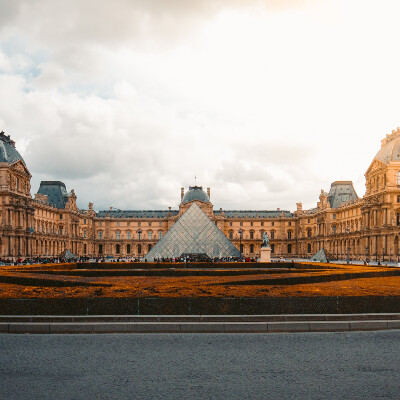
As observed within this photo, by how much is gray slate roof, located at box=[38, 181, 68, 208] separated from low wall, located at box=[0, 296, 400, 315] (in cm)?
8450

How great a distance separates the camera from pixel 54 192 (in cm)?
9612

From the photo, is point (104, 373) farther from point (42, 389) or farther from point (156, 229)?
point (156, 229)

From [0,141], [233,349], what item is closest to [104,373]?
[233,349]

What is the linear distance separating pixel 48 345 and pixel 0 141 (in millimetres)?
63632

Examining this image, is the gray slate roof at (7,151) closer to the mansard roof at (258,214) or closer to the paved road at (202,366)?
the mansard roof at (258,214)

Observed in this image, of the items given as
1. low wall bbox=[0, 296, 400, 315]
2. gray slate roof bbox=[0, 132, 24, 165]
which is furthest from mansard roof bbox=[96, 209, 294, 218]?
low wall bbox=[0, 296, 400, 315]

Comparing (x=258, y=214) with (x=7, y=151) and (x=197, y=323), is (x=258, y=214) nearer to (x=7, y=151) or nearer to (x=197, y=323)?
(x=7, y=151)

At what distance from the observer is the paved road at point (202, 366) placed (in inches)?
293

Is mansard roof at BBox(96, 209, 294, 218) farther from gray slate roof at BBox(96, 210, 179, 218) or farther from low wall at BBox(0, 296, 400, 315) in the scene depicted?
low wall at BBox(0, 296, 400, 315)

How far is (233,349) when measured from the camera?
1027 centimetres

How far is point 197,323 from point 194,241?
42457mm

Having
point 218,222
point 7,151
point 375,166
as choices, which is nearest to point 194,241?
point 7,151

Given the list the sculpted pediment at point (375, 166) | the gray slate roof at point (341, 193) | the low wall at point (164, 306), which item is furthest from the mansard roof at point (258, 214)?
the low wall at point (164, 306)

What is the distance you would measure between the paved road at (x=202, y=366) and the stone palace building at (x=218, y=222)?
53.3 metres
